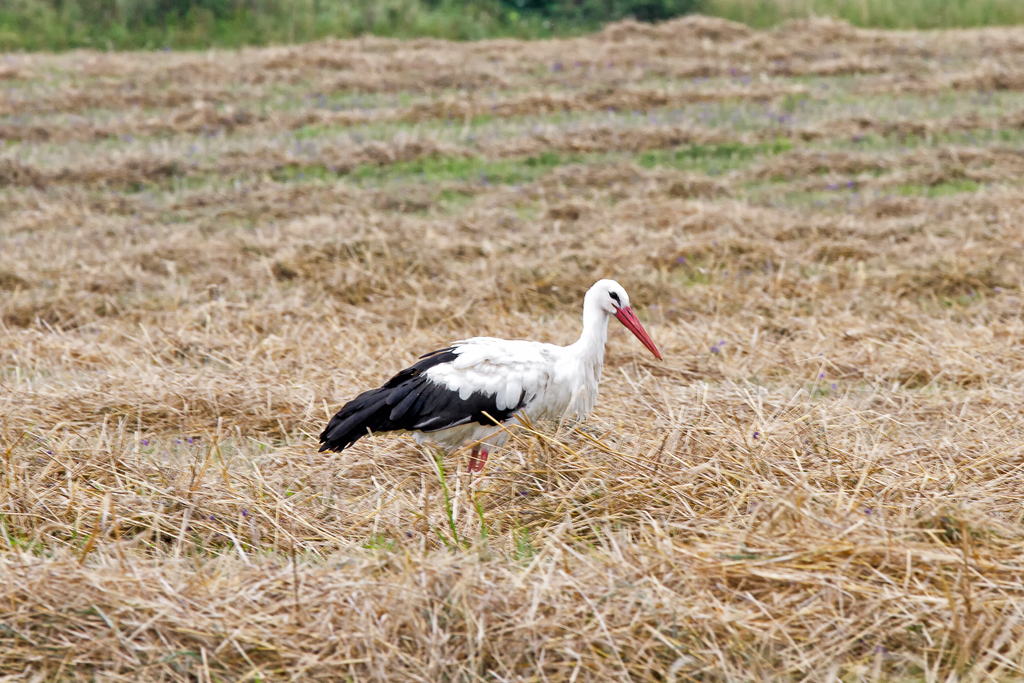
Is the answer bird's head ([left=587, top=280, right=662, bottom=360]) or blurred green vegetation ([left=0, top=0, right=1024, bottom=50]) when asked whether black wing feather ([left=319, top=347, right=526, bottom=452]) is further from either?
blurred green vegetation ([left=0, top=0, right=1024, bottom=50])

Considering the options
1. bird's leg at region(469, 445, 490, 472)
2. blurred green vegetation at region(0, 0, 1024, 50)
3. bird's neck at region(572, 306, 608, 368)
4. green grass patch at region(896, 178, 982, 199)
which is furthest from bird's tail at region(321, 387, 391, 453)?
blurred green vegetation at region(0, 0, 1024, 50)

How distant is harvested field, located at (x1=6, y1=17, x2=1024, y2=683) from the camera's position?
8.15 ft

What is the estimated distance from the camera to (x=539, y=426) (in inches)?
151

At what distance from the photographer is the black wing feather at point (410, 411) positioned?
3.65m

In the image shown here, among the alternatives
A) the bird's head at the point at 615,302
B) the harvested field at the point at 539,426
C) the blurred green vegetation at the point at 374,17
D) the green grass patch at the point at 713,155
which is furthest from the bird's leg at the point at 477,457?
the blurred green vegetation at the point at 374,17

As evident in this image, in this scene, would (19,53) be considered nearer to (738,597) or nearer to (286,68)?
(286,68)

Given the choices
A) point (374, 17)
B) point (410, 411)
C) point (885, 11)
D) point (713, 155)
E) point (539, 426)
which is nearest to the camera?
point (410, 411)

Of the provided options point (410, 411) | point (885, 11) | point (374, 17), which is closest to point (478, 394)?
point (410, 411)

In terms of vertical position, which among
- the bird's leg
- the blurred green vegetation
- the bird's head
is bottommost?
the bird's leg

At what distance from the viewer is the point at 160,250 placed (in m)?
7.48

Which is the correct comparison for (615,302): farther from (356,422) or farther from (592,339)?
(356,422)

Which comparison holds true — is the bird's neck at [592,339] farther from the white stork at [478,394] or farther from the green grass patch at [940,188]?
the green grass patch at [940,188]

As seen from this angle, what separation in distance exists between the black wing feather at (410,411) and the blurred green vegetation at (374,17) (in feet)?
54.3

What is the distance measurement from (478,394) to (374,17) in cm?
1758
